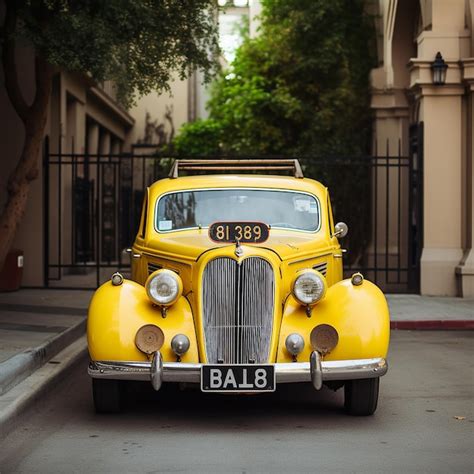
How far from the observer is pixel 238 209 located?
31.4ft

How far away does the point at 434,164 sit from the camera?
19875 mm

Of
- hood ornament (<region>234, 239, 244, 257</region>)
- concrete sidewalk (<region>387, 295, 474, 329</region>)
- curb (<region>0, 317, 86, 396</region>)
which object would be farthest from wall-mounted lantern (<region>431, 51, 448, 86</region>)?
hood ornament (<region>234, 239, 244, 257</region>)

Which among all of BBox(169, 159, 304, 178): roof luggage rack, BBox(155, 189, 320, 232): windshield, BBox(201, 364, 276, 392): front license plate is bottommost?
BBox(201, 364, 276, 392): front license plate

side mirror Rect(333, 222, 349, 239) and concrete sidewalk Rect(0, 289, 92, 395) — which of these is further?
concrete sidewalk Rect(0, 289, 92, 395)

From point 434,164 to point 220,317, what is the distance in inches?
502

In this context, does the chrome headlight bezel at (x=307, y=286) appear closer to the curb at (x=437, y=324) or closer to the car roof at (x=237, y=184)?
the car roof at (x=237, y=184)

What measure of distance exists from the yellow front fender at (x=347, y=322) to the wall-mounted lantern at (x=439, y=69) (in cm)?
1214

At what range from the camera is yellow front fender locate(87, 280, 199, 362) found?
7.82 m

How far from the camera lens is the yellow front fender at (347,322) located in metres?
7.85

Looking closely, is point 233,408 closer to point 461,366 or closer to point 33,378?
point 33,378

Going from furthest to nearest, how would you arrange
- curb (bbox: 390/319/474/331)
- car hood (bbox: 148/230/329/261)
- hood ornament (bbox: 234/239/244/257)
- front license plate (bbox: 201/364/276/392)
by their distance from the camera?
1. curb (bbox: 390/319/474/331)
2. car hood (bbox: 148/230/329/261)
3. hood ornament (bbox: 234/239/244/257)
4. front license plate (bbox: 201/364/276/392)

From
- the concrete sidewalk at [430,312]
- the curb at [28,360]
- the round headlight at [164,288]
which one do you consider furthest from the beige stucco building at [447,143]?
the round headlight at [164,288]

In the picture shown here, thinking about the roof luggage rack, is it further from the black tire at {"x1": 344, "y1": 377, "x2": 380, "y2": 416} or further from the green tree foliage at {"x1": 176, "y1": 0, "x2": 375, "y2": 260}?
the green tree foliage at {"x1": 176, "y1": 0, "x2": 375, "y2": 260}

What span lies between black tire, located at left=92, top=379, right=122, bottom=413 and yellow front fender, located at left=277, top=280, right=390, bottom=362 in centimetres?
131
